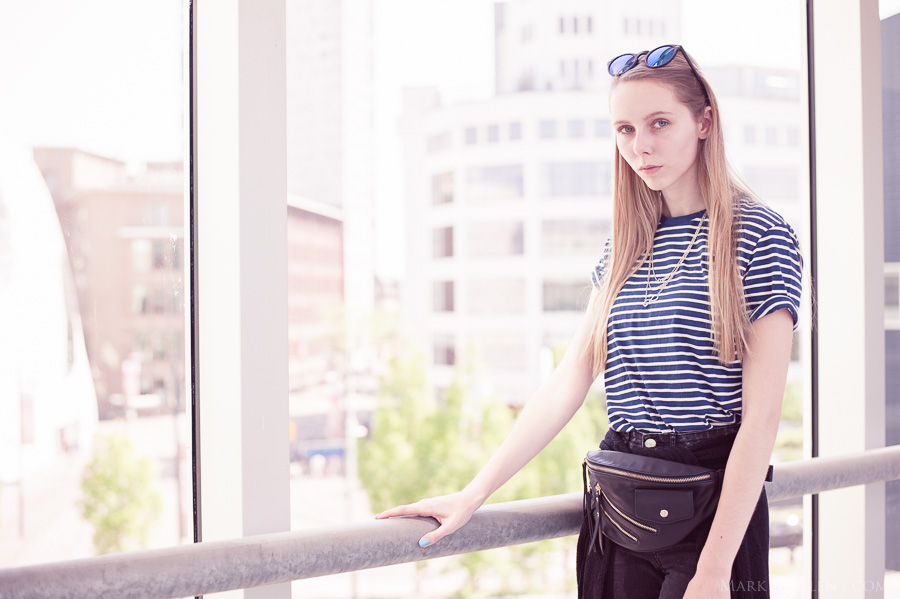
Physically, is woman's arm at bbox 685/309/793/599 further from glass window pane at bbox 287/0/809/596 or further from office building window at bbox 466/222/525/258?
office building window at bbox 466/222/525/258

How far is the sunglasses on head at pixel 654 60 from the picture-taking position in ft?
3.50

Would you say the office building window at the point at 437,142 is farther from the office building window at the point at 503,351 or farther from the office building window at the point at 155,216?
the office building window at the point at 155,216

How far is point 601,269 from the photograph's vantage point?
1.24 m

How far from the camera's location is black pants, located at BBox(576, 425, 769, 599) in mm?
1009

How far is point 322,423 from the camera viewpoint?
80.5 ft

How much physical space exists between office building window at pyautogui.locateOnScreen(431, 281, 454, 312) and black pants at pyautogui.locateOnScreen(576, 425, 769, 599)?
87.4 ft

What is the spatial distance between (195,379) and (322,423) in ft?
79.2

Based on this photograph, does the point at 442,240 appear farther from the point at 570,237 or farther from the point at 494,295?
the point at 570,237

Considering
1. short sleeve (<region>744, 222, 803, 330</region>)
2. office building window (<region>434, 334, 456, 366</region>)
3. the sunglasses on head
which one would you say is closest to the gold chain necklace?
short sleeve (<region>744, 222, 803, 330</region>)

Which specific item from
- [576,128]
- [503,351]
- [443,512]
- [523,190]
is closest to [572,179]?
[523,190]

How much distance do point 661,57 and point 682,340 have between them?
431 millimetres

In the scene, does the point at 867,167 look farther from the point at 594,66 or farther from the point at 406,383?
the point at 594,66

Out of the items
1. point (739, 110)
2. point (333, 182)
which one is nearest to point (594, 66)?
point (739, 110)

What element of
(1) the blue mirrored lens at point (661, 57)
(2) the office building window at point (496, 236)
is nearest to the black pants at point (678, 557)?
(1) the blue mirrored lens at point (661, 57)
